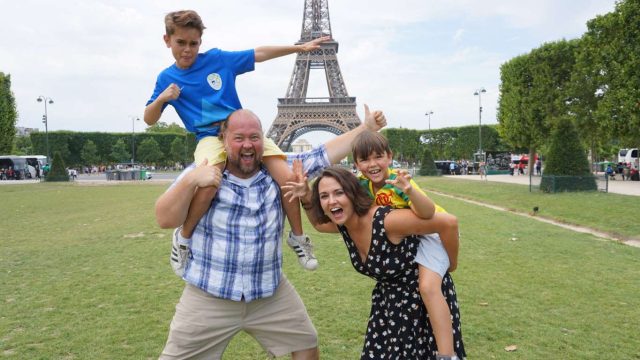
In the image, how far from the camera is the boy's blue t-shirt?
9.21 feet

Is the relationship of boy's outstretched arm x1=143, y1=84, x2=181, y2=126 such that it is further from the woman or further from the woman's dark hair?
the woman's dark hair

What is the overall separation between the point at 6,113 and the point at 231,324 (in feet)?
150

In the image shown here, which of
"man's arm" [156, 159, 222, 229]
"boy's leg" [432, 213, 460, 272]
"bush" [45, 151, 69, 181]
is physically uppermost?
"man's arm" [156, 159, 222, 229]

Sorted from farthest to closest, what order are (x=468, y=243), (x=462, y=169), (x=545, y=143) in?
(x=462, y=169) < (x=545, y=143) < (x=468, y=243)

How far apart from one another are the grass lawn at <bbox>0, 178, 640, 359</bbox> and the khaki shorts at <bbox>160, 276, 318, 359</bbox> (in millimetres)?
1758

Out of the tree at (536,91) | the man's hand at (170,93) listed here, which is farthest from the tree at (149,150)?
the man's hand at (170,93)

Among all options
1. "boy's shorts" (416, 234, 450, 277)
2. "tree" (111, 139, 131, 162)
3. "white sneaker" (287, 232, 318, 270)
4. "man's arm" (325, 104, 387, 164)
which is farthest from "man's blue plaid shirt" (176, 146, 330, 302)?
"tree" (111, 139, 131, 162)

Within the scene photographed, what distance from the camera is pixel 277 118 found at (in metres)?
52.4

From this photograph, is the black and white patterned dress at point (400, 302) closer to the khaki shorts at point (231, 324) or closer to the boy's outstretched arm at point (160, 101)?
the khaki shorts at point (231, 324)

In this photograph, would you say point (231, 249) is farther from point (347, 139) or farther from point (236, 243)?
point (347, 139)

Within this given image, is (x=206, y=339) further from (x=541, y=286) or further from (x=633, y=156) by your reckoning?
(x=633, y=156)

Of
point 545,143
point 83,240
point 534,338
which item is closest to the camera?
point 534,338

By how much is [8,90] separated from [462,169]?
4169 cm

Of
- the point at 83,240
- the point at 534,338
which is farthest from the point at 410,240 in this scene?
the point at 83,240
